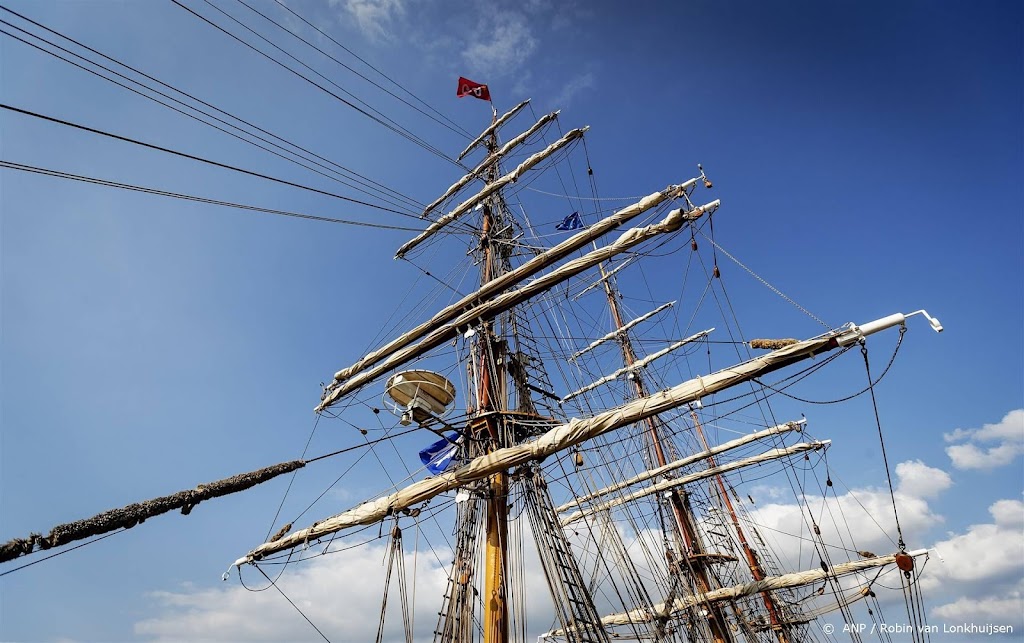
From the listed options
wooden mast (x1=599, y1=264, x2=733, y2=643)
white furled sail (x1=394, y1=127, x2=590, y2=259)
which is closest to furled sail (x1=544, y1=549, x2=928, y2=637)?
wooden mast (x1=599, y1=264, x2=733, y2=643)

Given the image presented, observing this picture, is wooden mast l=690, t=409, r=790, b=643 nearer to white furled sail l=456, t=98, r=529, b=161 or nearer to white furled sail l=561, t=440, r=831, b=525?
white furled sail l=561, t=440, r=831, b=525

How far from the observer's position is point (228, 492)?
6184mm

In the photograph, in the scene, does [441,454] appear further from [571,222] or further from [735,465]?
[735,465]

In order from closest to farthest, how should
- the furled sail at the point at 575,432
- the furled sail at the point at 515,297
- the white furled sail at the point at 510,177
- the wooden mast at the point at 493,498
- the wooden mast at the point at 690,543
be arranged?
the furled sail at the point at 575,432, the wooden mast at the point at 493,498, the furled sail at the point at 515,297, the white furled sail at the point at 510,177, the wooden mast at the point at 690,543

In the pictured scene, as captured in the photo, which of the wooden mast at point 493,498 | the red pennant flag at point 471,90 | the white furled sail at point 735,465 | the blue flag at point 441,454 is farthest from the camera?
the white furled sail at point 735,465

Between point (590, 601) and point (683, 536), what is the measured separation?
1353cm

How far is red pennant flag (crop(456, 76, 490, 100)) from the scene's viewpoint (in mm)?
19594

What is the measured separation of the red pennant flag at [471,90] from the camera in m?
19.6

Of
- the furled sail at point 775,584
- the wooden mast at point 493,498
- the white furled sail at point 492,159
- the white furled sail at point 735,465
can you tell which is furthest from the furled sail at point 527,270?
the furled sail at point 775,584

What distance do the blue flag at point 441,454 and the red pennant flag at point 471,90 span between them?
13.2 meters

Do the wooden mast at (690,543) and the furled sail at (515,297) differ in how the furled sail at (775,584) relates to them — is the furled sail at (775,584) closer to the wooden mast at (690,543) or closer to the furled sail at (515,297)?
the wooden mast at (690,543)

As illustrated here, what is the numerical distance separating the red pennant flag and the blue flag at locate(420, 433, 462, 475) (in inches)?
520

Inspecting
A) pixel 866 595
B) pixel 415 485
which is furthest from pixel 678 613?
pixel 415 485

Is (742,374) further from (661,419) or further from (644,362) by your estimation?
(644,362)
